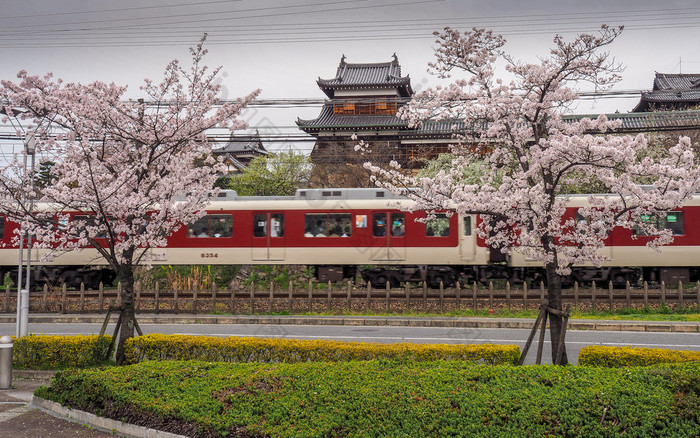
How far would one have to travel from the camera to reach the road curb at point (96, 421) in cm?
726

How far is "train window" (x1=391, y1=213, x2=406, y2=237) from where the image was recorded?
68.1 ft

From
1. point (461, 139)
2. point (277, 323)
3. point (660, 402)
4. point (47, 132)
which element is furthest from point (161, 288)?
point (660, 402)

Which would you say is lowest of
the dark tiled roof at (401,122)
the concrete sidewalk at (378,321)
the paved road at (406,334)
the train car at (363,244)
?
the paved road at (406,334)

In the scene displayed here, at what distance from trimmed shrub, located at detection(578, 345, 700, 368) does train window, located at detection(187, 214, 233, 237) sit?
1438cm

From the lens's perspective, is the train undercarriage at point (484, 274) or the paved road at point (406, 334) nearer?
the paved road at point (406, 334)

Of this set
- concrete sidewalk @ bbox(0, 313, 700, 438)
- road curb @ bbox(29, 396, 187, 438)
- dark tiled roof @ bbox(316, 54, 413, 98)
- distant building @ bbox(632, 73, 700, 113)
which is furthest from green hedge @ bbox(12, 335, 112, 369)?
distant building @ bbox(632, 73, 700, 113)

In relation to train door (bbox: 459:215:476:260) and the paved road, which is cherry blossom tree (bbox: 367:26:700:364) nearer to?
the paved road

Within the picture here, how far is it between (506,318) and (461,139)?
25.3 feet

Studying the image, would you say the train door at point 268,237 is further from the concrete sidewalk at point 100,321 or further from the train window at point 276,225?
the concrete sidewalk at point 100,321

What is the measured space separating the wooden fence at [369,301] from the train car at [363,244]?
4.03 feet

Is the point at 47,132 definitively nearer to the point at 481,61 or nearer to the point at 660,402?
the point at 481,61

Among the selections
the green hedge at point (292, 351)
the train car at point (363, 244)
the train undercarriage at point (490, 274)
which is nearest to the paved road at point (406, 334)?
the green hedge at point (292, 351)

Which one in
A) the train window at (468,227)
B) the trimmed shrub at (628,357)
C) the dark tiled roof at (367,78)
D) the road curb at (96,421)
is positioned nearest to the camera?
the road curb at (96,421)

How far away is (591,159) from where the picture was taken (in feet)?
29.8
